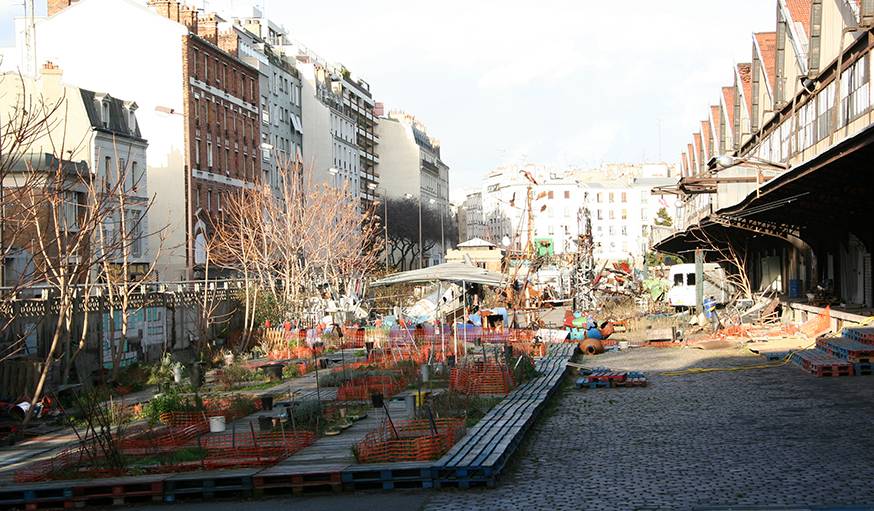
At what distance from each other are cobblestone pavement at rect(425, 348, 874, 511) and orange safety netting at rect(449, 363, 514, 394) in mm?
1187

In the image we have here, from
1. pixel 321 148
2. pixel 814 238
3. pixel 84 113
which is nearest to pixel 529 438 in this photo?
pixel 814 238

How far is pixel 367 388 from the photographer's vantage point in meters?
23.6

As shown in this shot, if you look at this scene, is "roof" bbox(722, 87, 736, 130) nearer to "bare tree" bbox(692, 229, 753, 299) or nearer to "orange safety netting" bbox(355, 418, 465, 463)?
"bare tree" bbox(692, 229, 753, 299)

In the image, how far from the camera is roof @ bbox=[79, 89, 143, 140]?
48844 mm

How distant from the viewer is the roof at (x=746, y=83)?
2594 inches

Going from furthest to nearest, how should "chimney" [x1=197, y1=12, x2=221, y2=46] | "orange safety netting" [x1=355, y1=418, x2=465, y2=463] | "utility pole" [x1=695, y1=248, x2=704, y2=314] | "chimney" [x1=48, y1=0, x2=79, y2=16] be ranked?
1. "chimney" [x1=197, y1=12, x2=221, y2=46]
2. "chimney" [x1=48, y1=0, x2=79, y2=16]
3. "utility pole" [x1=695, y1=248, x2=704, y2=314]
4. "orange safety netting" [x1=355, y1=418, x2=465, y2=463]

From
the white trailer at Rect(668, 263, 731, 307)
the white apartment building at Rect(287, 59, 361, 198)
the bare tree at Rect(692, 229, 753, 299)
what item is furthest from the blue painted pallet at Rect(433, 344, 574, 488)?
the white apartment building at Rect(287, 59, 361, 198)

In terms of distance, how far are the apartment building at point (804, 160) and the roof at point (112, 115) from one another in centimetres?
2483

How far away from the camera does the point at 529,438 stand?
17266mm

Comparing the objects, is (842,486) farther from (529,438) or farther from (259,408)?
(259,408)

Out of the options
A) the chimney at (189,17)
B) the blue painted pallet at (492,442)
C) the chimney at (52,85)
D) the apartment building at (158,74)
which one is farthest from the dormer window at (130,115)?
the blue painted pallet at (492,442)

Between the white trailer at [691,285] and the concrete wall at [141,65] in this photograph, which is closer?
the white trailer at [691,285]

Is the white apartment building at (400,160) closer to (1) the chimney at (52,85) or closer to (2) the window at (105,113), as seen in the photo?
(2) the window at (105,113)

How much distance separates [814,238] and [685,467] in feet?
110
